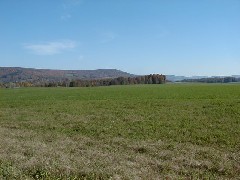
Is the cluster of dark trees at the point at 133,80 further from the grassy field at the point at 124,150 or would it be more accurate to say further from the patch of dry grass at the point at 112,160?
the patch of dry grass at the point at 112,160

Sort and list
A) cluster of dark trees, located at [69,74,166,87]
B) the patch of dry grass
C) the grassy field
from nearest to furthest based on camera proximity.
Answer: the patch of dry grass
the grassy field
cluster of dark trees, located at [69,74,166,87]

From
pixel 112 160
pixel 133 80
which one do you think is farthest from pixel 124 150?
pixel 133 80

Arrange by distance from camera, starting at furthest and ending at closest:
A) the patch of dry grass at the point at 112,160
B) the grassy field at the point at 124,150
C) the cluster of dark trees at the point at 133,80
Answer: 1. the cluster of dark trees at the point at 133,80
2. the grassy field at the point at 124,150
3. the patch of dry grass at the point at 112,160

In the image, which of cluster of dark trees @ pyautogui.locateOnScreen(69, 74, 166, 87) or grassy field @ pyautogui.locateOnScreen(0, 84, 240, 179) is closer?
grassy field @ pyautogui.locateOnScreen(0, 84, 240, 179)

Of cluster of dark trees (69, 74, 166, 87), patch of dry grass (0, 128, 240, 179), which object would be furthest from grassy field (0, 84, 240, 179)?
cluster of dark trees (69, 74, 166, 87)

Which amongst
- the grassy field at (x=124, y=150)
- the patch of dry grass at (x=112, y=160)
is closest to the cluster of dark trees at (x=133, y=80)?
the grassy field at (x=124, y=150)

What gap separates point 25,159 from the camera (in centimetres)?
1206

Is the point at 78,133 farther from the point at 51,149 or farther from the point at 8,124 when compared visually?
the point at 8,124

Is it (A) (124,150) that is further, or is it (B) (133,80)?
(B) (133,80)

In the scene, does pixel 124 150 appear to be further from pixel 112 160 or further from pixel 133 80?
pixel 133 80

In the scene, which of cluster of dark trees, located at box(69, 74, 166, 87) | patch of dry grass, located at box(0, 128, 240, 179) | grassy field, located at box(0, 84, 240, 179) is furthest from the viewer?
cluster of dark trees, located at box(69, 74, 166, 87)

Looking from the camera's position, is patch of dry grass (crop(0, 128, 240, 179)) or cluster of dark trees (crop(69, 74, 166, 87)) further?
cluster of dark trees (crop(69, 74, 166, 87))

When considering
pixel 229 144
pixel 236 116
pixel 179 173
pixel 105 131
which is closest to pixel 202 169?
pixel 179 173

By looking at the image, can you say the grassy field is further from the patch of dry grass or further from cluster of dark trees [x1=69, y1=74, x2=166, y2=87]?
cluster of dark trees [x1=69, y1=74, x2=166, y2=87]
